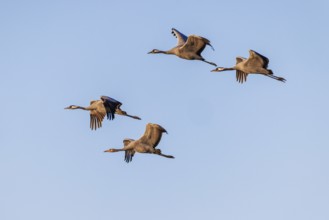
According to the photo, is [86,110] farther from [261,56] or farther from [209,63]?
[261,56]

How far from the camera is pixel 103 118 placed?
31.7 m

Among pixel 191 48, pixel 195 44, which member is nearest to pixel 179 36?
pixel 191 48

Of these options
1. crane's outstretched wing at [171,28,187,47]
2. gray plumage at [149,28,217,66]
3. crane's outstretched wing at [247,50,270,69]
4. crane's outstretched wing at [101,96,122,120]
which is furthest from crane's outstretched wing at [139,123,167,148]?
crane's outstretched wing at [171,28,187,47]

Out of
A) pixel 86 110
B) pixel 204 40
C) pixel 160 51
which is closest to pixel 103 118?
pixel 86 110

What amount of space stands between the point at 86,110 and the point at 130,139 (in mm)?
2421

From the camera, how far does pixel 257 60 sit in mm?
29297

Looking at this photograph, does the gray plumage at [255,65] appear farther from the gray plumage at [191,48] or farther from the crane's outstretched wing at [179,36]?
the crane's outstretched wing at [179,36]

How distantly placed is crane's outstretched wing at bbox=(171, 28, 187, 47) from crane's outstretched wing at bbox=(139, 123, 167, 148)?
415 cm

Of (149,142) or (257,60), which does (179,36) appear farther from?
(149,142)

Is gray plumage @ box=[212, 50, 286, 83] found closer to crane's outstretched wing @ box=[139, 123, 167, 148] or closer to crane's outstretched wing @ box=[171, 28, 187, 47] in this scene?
crane's outstretched wing @ box=[171, 28, 187, 47]

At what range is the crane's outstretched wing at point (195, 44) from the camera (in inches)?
1135

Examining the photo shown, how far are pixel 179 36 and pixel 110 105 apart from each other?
4845 mm

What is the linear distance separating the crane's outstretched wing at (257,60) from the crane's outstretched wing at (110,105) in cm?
412

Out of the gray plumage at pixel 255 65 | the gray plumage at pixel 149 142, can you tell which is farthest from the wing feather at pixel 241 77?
the gray plumage at pixel 149 142
